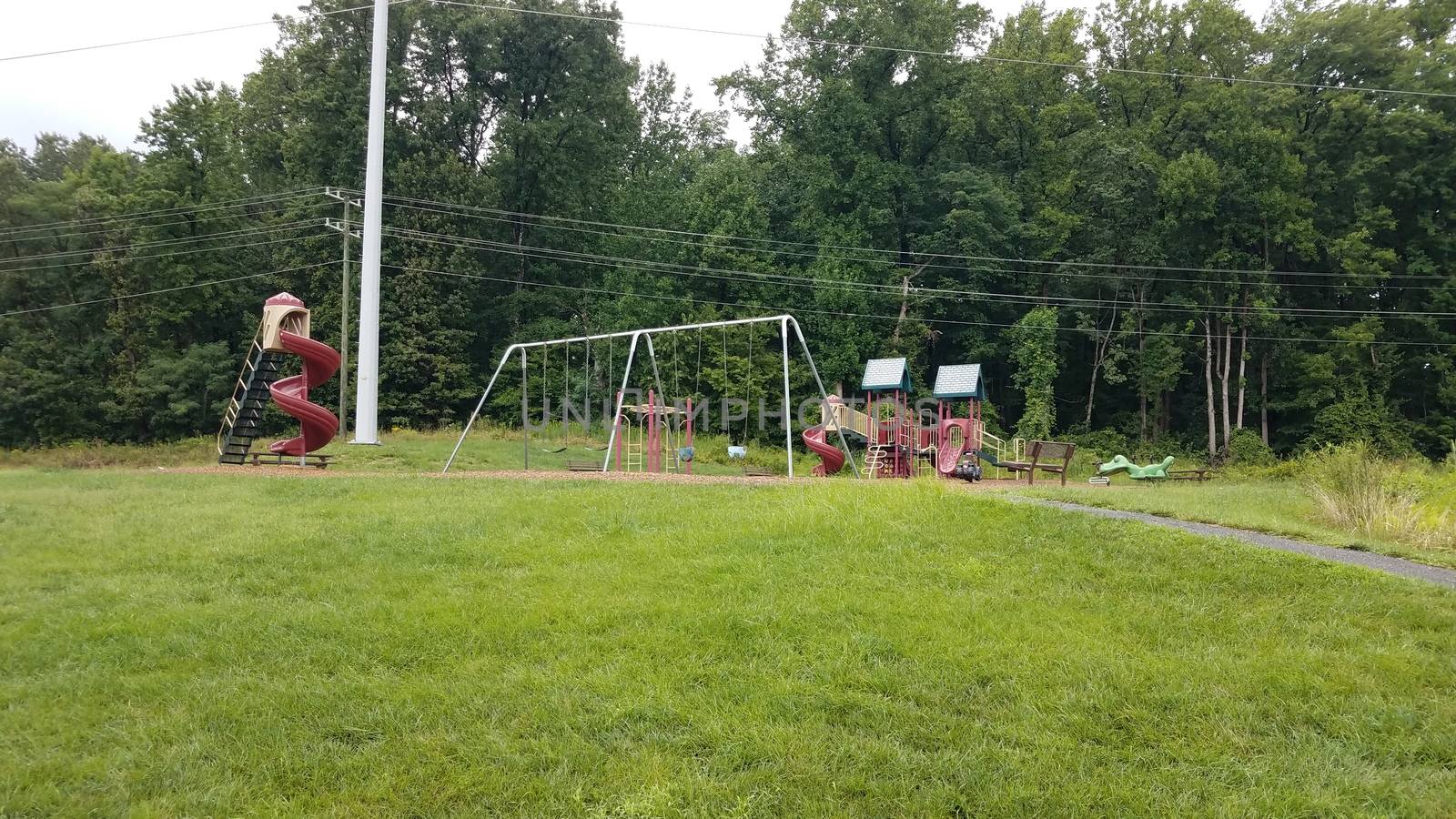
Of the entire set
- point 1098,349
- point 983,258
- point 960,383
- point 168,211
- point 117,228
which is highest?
point 168,211

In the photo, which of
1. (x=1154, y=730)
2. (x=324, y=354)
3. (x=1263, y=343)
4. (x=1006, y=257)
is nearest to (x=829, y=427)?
(x=324, y=354)

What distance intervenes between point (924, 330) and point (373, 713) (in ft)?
98.2

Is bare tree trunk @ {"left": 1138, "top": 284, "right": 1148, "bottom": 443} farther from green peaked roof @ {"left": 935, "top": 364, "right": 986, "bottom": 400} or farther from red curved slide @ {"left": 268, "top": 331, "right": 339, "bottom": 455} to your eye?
red curved slide @ {"left": 268, "top": 331, "right": 339, "bottom": 455}

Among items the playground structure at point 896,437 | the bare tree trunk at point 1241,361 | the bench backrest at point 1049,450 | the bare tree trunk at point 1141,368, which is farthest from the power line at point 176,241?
the bare tree trunk at point 1241,361

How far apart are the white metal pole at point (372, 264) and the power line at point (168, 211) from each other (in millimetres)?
12595

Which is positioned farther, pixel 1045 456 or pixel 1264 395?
pixel 1264 395

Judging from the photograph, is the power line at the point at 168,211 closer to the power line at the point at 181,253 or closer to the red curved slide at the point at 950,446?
the power line at the point at 181,253

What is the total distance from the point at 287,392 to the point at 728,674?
16.0m

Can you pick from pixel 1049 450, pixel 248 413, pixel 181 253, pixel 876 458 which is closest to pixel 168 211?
pixel 181 253

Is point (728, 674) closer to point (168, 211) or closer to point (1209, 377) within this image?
point (1209, 377)

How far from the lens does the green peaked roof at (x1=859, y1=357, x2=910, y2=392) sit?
20766mm

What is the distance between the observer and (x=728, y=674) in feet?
16.0

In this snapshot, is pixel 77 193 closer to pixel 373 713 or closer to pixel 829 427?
pixel 829 427

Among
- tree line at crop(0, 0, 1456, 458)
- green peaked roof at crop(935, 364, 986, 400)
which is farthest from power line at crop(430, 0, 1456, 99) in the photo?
green peaked roof at crop(935, 364, 986, 400)
